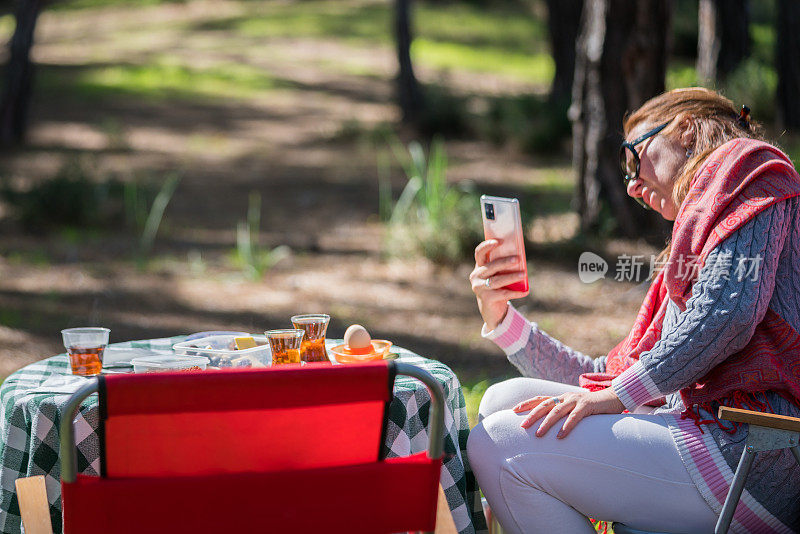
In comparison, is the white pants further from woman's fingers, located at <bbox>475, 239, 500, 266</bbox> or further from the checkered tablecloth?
woman's fingers, located at <bbox>475, 239, 500, 266</bbox>

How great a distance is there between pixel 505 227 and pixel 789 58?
31.0 feet

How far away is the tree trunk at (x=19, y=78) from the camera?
11.1m

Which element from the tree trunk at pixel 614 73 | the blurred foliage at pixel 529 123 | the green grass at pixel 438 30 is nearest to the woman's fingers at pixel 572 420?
the tree trunk at pixel 614 73

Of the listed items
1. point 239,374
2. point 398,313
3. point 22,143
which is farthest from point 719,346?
point 22,143

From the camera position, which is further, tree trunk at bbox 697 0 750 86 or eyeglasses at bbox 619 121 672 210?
tree trunk at bbox 697 0 750 86

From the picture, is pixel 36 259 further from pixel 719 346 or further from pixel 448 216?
pixel 719 346

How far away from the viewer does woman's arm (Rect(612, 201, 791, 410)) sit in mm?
2061

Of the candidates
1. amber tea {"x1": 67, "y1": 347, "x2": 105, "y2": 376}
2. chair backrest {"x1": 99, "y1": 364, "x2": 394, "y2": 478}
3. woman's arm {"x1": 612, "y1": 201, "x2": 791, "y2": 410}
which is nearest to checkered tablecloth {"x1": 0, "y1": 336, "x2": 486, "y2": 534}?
amber tea {"x1": 67, "y1": 347, "x2": 105, "y2": 376}

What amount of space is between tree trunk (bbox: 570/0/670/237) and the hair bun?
4.35 metres

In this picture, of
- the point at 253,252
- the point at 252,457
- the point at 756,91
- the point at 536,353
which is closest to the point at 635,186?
the point at 536,353

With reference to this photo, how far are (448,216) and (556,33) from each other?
6.81 m

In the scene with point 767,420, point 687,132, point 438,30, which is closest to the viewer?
point 767,420

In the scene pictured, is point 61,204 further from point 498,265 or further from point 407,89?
point 498,265

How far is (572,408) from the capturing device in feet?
7.25
